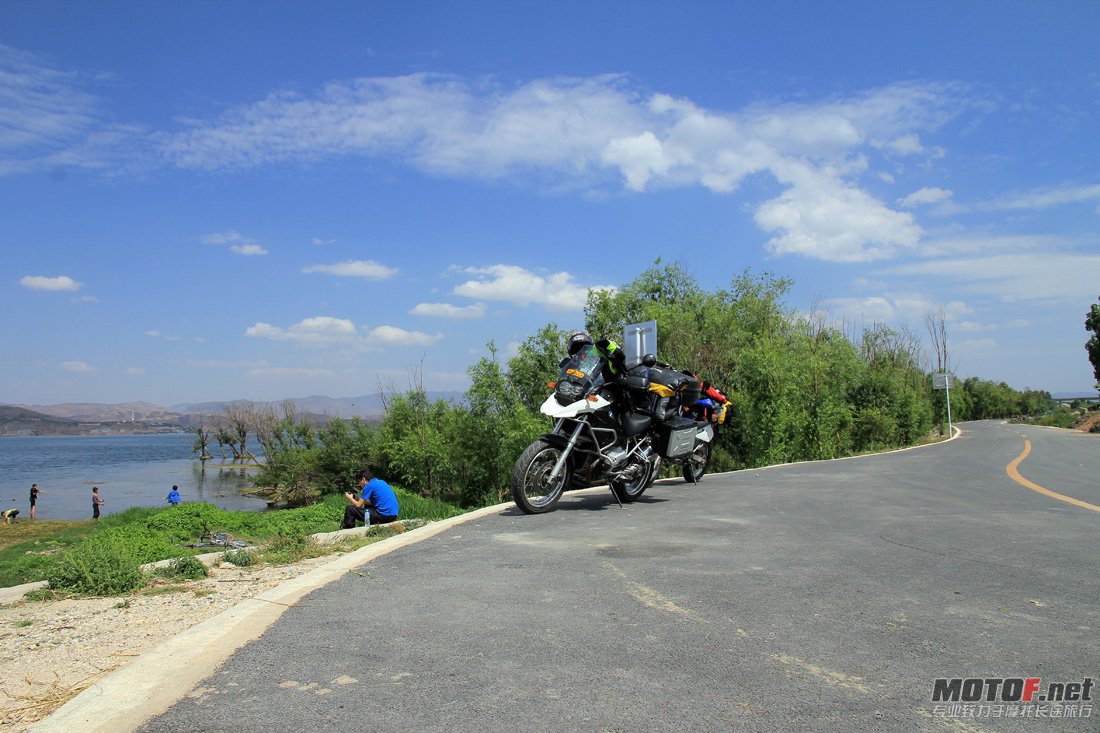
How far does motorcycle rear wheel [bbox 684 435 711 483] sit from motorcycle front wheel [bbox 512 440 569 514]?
12.1ft

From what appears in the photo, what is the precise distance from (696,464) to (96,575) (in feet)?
29.0

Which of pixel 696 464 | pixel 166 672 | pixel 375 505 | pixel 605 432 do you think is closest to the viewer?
pixel 166 672

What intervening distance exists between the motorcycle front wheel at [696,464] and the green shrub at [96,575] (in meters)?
8.31

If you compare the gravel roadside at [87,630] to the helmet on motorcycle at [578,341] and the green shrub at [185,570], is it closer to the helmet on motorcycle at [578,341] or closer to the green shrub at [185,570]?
the green shrub at [185,570]

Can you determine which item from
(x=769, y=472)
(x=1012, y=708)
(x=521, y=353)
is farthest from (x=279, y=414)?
(x=1012, y=708)

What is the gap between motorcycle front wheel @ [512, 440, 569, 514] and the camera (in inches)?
339

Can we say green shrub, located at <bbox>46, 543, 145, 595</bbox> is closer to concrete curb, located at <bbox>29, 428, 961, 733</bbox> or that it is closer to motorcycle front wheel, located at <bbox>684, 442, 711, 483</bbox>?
concrete curb, located at <bbox>29, 428, 961, 733</bbox>

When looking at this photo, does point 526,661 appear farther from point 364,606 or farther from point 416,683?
point 364,606

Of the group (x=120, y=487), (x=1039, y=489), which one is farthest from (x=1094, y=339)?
(x=120, y=487)

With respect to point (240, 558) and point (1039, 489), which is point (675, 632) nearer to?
point (240, 558)

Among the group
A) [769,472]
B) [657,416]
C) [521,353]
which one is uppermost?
[521,353]

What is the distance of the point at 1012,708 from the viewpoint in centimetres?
310

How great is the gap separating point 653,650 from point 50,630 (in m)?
4.00

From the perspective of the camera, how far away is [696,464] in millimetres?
12250
